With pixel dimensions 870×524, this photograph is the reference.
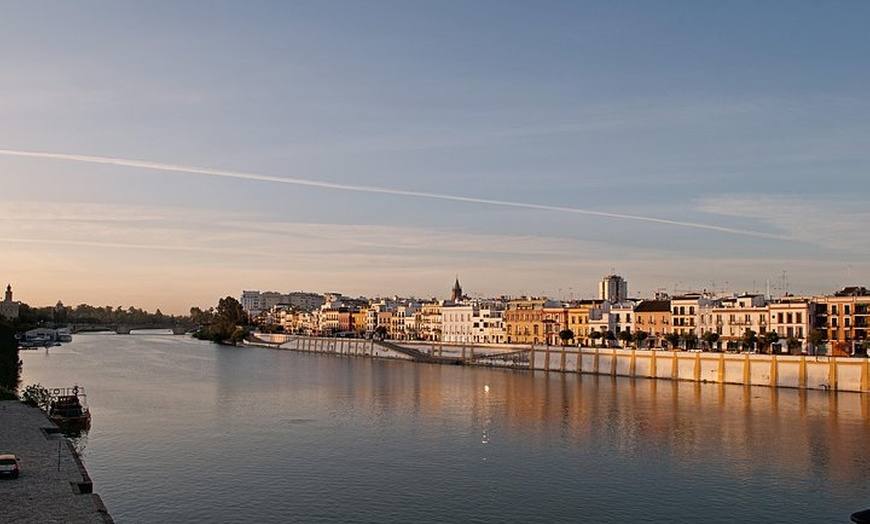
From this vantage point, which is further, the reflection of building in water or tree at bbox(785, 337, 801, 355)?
tree at bbox(785, 337, 801, 355)

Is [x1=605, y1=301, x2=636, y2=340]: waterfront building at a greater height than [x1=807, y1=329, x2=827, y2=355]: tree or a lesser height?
greater

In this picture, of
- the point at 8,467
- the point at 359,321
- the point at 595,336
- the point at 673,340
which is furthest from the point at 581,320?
the point at 8,467

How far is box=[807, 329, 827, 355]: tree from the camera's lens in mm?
71562

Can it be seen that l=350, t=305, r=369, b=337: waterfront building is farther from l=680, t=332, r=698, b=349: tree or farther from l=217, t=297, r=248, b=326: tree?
l=680, t=332, r=698, b=349: tree

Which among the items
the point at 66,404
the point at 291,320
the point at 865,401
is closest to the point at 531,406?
the point at 865,401

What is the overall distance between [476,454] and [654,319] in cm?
6080

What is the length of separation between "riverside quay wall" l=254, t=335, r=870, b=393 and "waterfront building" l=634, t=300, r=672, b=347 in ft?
31.5

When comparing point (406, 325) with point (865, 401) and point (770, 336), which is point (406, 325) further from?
point (865, 401)

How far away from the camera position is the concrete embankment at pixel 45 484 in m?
22.2

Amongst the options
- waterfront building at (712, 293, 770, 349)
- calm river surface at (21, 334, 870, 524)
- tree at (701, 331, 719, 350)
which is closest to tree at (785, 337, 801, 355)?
waterfront building at (712, 293, 770, 349)

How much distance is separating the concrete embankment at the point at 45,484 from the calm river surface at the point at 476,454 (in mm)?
1827

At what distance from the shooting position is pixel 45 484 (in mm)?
25812

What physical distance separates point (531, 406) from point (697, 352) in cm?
2525

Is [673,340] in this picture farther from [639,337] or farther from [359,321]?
[359,321]
